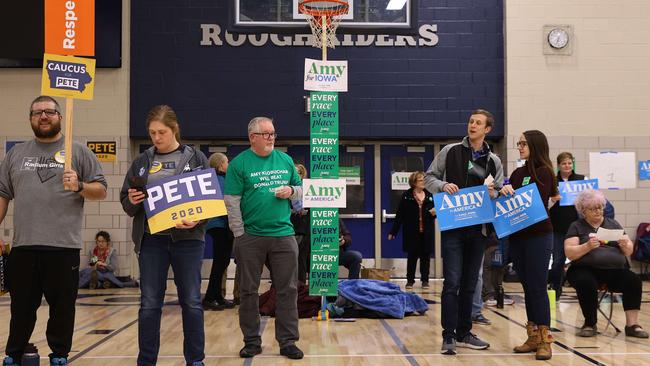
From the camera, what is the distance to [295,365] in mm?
4895

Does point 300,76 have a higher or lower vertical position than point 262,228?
higher

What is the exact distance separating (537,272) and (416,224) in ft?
17.6

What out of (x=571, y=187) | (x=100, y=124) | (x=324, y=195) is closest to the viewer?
(x=324, y=195)

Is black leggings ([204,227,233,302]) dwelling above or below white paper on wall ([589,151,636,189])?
below

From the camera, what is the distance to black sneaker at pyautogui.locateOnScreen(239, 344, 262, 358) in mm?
5199

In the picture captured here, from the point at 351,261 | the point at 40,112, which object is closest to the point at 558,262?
the point at 351,261

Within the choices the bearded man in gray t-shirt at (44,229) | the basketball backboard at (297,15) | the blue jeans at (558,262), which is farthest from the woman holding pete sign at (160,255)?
the basketball backboard at (297,15)

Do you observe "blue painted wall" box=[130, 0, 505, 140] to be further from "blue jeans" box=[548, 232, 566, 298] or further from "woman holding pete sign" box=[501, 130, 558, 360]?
"woman holding pete sign" box=[501, 130, 558, 360]

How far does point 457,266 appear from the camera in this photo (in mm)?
5141

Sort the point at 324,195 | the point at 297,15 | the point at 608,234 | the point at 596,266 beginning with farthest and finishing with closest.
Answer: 1. the point at 297,15
2. the point at 324,195
3. the point at 596,266
4. the point at 608,234

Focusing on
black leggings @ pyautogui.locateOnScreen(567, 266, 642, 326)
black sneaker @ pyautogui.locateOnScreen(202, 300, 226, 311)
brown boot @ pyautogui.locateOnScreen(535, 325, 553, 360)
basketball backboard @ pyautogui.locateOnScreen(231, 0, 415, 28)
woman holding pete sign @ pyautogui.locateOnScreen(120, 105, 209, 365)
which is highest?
basketball backboard @ pyautogui.locateOnScreen(231, 0, 415, 28)

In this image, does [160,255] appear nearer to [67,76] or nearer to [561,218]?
[67,76]

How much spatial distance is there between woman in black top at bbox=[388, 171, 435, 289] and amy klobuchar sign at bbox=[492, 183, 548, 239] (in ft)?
17.0

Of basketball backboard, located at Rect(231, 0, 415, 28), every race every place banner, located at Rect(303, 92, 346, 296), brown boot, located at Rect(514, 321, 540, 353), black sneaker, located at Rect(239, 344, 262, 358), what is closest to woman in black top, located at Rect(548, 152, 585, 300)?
every race every place banner, located at Rect(303, 92, 346, 296)
